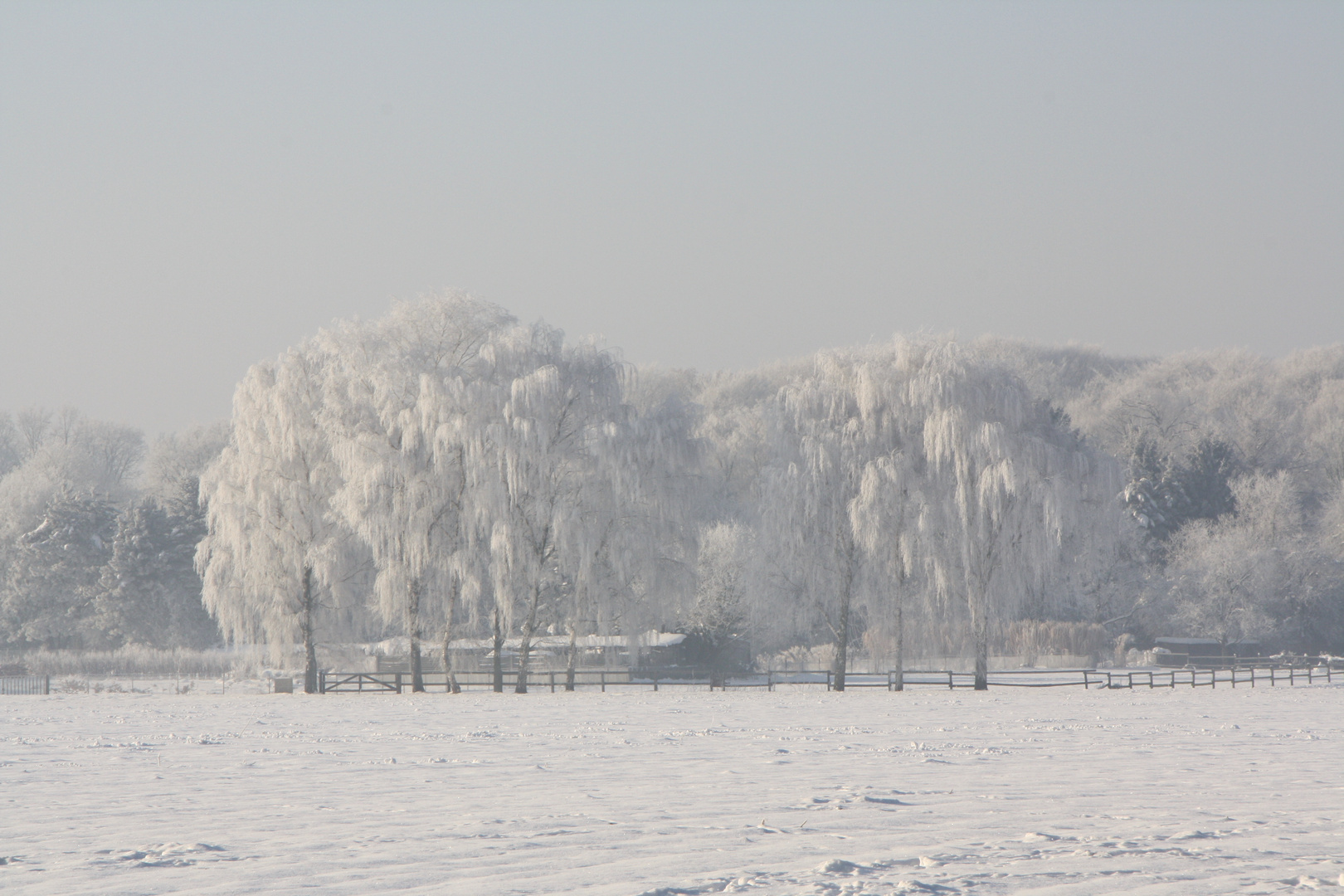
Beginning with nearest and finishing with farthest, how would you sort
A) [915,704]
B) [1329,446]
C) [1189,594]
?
[915,704] → [1189,594] → [1329,446]

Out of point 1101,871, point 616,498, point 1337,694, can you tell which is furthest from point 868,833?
point 1337,694

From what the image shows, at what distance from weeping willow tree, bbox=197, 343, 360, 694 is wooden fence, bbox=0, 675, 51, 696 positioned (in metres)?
8.46

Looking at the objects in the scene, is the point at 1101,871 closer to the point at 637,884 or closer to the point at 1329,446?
the point at 637,884

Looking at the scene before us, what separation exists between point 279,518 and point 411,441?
5.43 meters

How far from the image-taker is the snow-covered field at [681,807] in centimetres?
865

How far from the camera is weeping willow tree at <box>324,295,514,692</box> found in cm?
3575

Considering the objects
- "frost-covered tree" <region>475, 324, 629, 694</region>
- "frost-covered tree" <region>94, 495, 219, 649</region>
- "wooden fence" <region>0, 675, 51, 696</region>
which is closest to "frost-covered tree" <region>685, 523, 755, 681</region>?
"frost-covered tree" <region>475, 324, 629, 694</region>

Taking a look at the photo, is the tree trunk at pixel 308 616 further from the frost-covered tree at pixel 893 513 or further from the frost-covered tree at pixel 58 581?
the frost-covered tree at pixel 58 581

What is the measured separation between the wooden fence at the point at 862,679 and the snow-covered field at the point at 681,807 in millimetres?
16410

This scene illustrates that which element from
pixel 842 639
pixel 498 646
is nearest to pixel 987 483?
pixel 842 639

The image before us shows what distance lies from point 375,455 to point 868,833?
91.3 feet

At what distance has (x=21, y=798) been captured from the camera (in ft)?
42.7

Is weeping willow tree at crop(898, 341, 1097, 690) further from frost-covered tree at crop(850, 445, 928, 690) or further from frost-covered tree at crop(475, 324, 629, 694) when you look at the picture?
frost-covered tree at crop(475, 324, 629, 694)

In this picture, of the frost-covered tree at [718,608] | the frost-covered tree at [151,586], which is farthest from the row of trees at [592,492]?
the frost-covered tree at [151,586]
